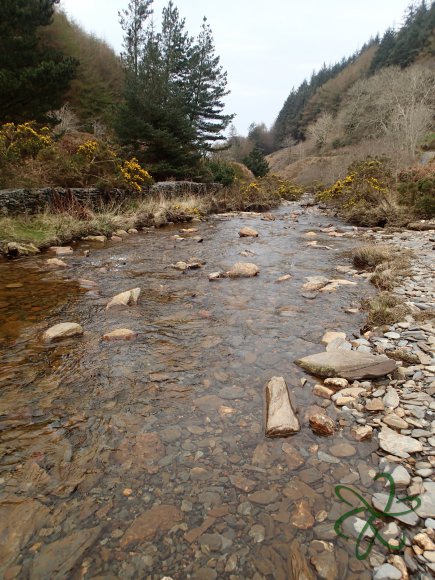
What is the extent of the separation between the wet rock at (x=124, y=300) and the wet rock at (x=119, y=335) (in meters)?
0.75

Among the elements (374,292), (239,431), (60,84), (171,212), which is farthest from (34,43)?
(239,431)

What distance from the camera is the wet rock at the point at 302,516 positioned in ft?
4.91

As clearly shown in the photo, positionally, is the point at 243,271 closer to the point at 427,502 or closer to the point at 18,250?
the point at 427,502

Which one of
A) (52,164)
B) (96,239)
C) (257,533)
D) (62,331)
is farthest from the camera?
(52,164)

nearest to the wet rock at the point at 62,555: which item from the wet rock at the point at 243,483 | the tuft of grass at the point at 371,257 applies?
the wet rock at the point at 243,483

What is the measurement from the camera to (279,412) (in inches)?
85.5

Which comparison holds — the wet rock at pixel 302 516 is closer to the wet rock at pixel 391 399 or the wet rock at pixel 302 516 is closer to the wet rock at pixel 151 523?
the wet rock at pixel 151 523

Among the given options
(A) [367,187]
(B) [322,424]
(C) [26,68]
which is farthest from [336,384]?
(C) [26,68]

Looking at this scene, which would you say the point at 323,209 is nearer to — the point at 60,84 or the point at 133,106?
the point at 133,106

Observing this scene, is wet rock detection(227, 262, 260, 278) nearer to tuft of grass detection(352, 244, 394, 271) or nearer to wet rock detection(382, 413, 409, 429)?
tuft of grass detection(352, 244, 394, 271)

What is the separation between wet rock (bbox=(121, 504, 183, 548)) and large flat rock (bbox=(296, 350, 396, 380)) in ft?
5.00

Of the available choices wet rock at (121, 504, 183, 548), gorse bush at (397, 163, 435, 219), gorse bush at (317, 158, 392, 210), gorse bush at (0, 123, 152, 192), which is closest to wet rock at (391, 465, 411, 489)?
wet rock at (121, 504, 183, 548)

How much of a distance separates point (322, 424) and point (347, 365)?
0.69 m

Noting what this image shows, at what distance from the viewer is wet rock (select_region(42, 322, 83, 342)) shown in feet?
10.3
